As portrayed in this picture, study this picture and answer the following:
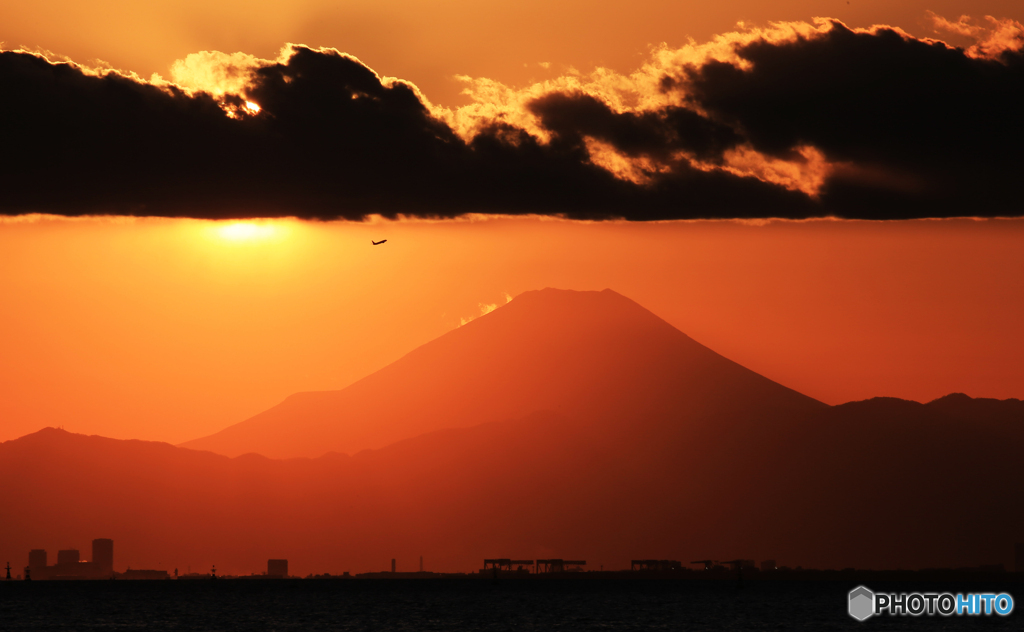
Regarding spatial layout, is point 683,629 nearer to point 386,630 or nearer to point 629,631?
point 629,631

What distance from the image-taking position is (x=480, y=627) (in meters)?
197

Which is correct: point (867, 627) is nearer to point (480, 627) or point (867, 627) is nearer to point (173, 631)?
point (480, 627)

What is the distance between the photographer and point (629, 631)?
189m

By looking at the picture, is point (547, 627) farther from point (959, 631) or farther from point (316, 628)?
point (959, 631)

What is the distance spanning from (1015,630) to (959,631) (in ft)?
24.6

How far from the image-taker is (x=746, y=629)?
193000 millimetres

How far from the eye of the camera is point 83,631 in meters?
195

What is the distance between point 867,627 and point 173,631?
323ft

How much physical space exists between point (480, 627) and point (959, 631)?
67.5 m

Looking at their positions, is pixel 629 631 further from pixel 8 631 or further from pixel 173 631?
pixel 8 631

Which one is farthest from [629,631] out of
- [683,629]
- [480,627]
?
[480,627]

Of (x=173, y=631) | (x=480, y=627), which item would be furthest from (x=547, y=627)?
(x=173, y=631)

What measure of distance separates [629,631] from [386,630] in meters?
33.5

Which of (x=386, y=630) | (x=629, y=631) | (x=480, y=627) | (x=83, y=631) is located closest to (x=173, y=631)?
(x=83, y=631)
